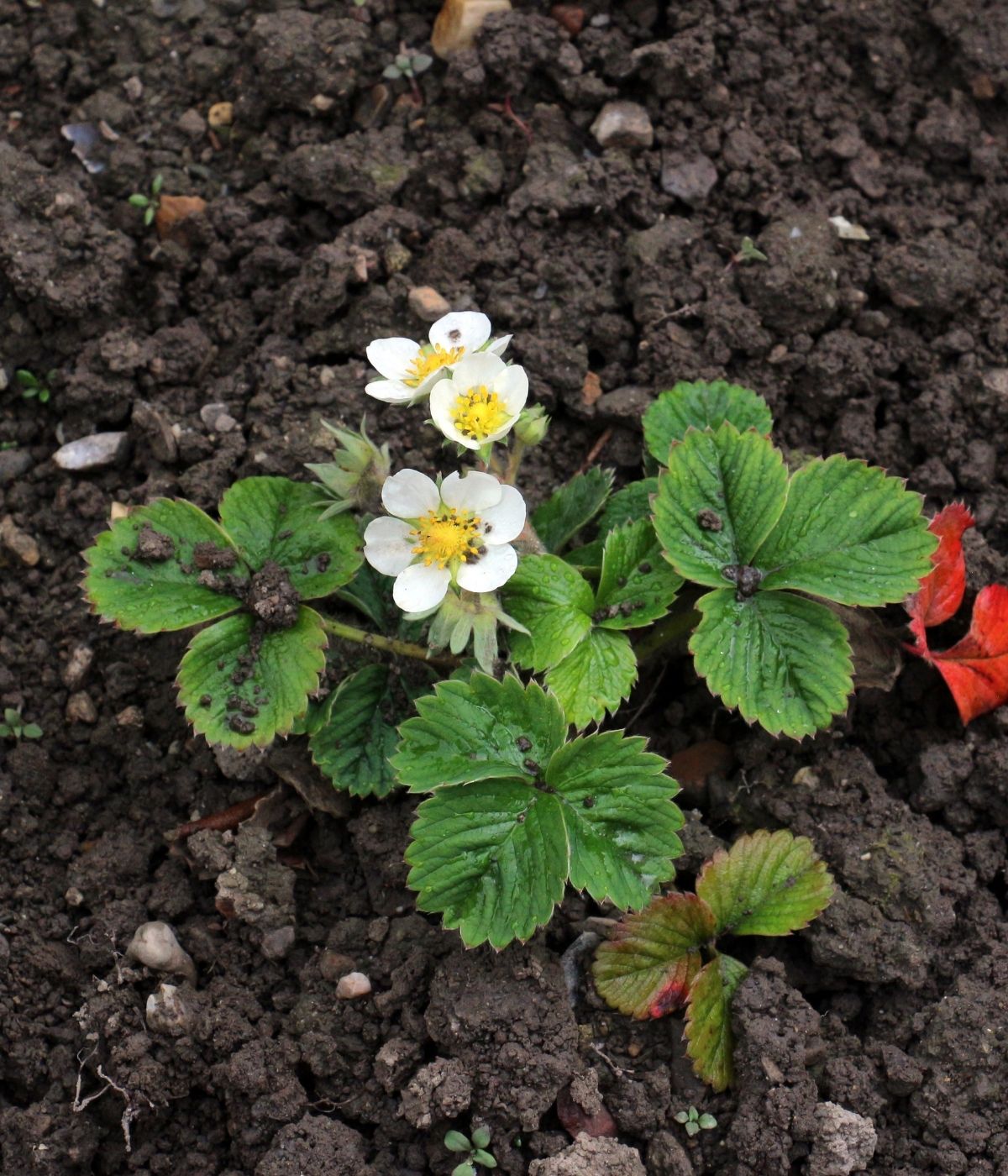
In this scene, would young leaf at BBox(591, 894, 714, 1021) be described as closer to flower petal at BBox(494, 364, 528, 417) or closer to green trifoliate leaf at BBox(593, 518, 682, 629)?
green trifoliate leaf at BBox(593, 518, 682, 629)

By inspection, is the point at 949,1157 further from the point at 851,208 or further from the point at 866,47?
the point at 866,47

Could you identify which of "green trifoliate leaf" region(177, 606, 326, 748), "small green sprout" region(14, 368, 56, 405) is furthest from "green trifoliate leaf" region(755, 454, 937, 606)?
"small green sprout" region(14, 368, 56, 405)

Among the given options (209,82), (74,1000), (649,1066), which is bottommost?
(74,1000)

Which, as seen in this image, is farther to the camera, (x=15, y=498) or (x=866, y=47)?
(x=866, y=47)

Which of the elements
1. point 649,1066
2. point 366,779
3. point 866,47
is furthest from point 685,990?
point 866,47

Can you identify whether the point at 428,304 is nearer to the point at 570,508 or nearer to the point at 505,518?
the point at 570,508
